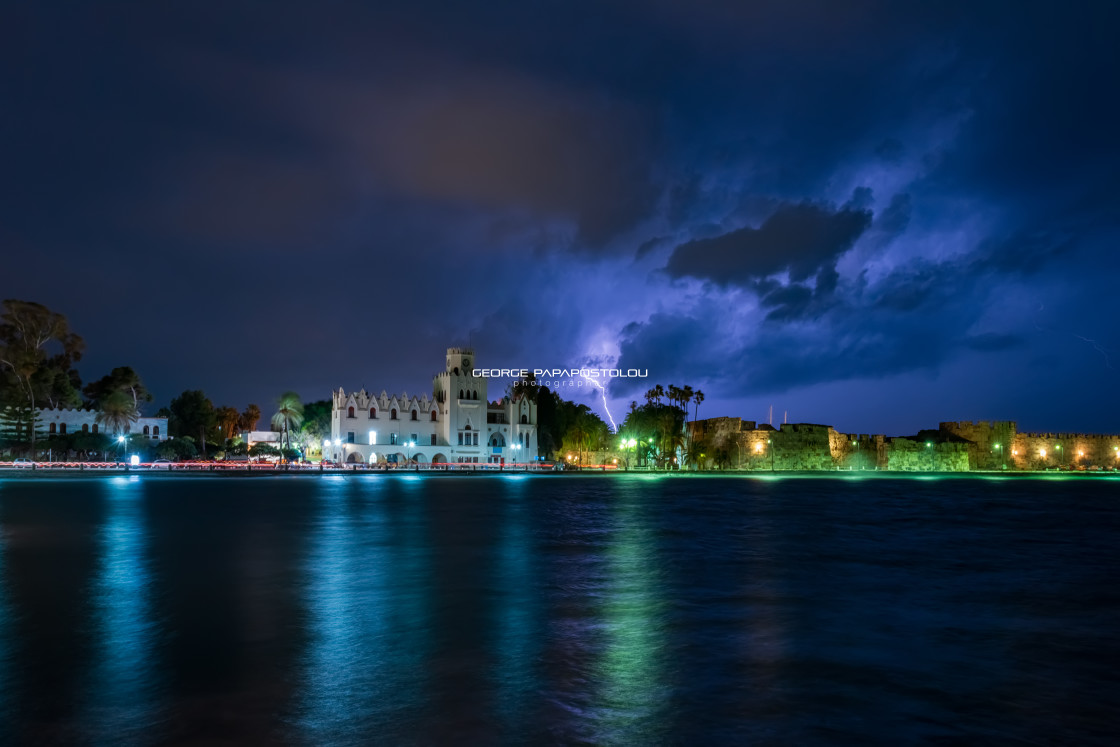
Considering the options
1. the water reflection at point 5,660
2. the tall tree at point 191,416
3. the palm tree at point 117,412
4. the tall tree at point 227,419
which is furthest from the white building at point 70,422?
the water reflection at point 5,660

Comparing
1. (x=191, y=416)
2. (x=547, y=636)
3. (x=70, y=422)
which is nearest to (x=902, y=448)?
(x=191, y=416)

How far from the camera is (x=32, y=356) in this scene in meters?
88.7

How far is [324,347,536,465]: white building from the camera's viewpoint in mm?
95812

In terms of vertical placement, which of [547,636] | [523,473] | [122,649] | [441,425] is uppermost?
[441,425]

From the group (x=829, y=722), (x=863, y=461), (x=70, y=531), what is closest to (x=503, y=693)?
(x=829, y=722)

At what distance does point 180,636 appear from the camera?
13430 mm

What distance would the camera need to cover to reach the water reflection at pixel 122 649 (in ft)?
29.4

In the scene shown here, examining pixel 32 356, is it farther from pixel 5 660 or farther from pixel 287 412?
pixel 5 660

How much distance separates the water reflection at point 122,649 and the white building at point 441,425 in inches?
2735

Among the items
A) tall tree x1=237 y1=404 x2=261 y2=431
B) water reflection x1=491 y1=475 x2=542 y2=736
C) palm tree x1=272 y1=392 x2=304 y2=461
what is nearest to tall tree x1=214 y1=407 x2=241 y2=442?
tall tree x1=237 y1=404 x2=261 y2=431

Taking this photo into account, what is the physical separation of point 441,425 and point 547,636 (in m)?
88.3

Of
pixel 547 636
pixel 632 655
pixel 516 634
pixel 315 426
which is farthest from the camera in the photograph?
pixel 315 426

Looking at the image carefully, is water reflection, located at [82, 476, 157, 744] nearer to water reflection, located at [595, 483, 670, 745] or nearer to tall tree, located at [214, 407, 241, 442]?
water reflection, located at [595, 483, 670, 745]

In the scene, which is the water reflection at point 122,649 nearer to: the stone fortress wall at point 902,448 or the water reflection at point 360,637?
the water reflection at point 360,637
